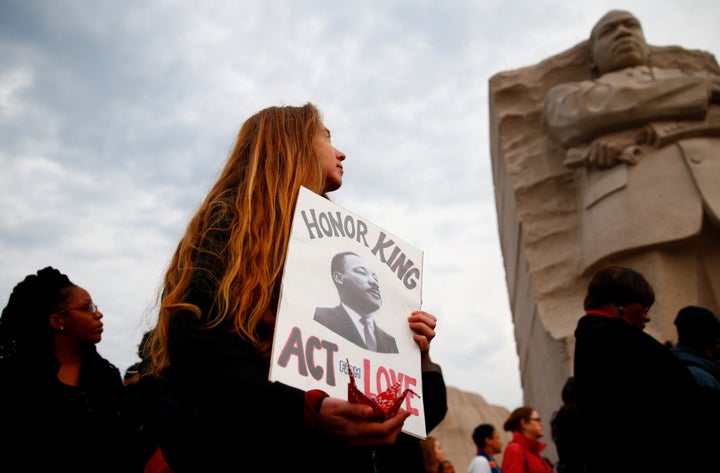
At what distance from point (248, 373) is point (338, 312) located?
22 centimetres

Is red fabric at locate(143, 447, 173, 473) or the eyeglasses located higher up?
the eyeglasses

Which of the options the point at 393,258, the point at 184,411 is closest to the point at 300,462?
the point at 184,411

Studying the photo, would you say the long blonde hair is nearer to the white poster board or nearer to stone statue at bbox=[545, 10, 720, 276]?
the white poster board

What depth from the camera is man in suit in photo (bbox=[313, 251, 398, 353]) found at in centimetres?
120

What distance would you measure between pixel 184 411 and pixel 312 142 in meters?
0.66

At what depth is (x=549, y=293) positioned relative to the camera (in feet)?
19.5

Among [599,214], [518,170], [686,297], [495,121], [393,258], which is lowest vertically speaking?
[393,258]

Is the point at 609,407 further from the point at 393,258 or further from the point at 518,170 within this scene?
the point at 518,170

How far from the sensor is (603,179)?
5.68 m

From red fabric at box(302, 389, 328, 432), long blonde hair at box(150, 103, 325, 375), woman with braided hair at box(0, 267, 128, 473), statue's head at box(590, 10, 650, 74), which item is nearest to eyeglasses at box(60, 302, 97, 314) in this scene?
woman with braided hair at box(0, 267, 128, 473)

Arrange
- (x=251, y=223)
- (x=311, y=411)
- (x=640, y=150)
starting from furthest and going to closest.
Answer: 1. (x=640, y=150)
2. (x=251, y=223)
3. (x=311, y=411)

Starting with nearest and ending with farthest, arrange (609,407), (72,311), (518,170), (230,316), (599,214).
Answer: (230,316), (609,407), (72,311), (599,214), (518,170)

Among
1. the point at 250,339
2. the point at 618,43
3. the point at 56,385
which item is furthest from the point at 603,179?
the point at 250,339

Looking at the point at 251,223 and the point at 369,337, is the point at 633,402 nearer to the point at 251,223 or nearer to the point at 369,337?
the point at 369,337
